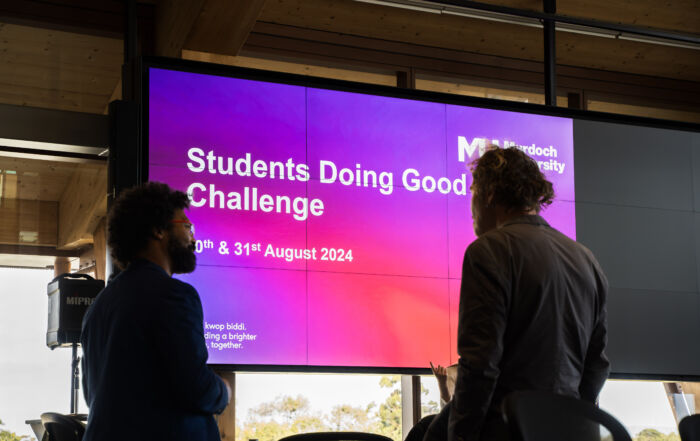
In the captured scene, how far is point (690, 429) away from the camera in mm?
2820

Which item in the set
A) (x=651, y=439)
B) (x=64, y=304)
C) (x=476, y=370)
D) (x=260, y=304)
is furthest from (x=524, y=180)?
(x=651, y=439)

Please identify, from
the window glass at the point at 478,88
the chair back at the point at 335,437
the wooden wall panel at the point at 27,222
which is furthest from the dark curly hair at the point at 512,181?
the window glass at the point at 478,88

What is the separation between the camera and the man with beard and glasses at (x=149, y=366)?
2307mm

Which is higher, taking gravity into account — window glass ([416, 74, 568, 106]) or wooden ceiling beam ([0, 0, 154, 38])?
wooden ceiling beam ([0, 0, 154, 38])

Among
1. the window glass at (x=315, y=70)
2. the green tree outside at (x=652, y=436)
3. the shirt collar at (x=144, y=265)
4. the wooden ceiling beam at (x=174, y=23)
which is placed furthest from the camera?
the green tree outside at (x=652, y=436)

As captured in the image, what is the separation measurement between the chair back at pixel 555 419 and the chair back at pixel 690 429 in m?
0.70

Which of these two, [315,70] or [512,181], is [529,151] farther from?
[512,181]

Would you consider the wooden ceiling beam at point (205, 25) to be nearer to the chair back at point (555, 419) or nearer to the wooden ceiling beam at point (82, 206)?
the wooden ceiling beam at point (82, 206)

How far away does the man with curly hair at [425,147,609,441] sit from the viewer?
2262mm

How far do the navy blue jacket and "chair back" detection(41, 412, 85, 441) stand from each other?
3.03 feet

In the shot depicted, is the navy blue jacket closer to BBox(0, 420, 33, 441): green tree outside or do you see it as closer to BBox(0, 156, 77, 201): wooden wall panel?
BBox(0, 420, 33, 441): green tree outside

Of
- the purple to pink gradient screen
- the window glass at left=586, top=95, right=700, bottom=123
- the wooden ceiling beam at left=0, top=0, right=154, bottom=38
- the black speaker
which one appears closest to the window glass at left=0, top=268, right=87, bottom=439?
the black speaker

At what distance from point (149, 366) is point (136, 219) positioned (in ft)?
1.47

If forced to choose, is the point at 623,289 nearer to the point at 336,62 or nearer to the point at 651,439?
the point at 651,439
